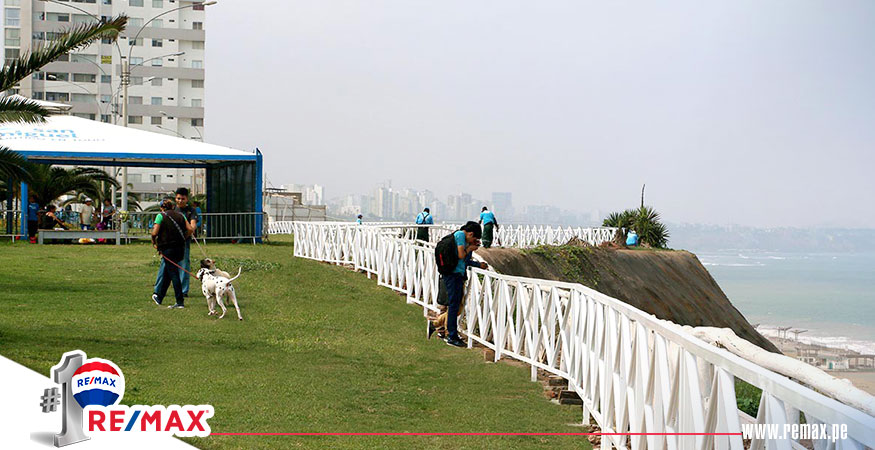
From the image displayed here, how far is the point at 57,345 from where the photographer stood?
31.9ft

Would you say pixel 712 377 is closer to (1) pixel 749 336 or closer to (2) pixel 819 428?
(2) pixel 819 428

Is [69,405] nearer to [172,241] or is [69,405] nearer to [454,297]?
[454,297]

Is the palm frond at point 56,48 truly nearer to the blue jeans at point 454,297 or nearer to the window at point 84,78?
the blue jeans at point 454,297

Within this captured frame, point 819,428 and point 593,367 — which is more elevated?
point 819,428

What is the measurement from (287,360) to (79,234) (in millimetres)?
18359

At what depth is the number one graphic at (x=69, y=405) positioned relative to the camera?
531 centimetres

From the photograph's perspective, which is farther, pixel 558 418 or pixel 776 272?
pixel 776 272

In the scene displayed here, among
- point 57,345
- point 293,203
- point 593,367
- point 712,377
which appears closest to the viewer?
point 712,377

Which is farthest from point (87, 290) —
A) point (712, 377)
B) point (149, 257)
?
point (712, 377)

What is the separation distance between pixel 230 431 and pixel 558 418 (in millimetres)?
3167

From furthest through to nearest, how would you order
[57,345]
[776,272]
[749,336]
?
[776,272], [749,336], [57,345]

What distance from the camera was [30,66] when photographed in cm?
1147

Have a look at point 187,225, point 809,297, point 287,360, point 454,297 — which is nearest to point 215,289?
point 187,225

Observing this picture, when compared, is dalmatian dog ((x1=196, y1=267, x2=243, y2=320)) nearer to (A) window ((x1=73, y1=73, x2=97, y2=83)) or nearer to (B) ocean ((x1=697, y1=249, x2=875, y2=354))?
(B) ocean ((x1=697, y1=249, x2=875, y2=354))
